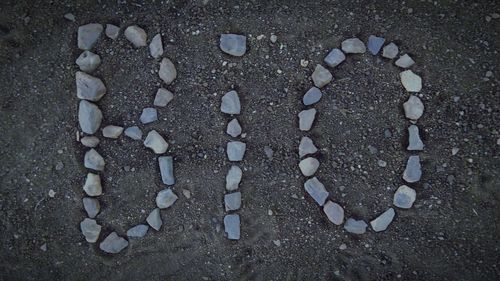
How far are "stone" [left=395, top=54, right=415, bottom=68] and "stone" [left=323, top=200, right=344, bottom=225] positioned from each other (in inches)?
18.5

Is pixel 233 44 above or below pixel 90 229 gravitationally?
above

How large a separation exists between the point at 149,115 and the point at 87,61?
251mm

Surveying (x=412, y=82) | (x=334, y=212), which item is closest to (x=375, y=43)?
(x=412, y=82)

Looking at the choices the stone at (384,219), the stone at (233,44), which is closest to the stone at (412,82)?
the stone at (384,219)

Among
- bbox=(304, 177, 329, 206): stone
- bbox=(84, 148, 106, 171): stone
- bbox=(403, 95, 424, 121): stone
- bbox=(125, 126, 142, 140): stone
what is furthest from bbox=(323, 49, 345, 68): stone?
bbox=(84, 148, 106, 171): stone

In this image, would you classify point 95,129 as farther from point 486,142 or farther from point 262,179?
point 486,142

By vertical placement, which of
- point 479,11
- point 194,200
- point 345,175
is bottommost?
point 194,200

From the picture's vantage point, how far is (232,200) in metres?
1.43

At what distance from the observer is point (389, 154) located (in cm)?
143

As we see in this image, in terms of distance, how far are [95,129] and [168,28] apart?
0.38 metres

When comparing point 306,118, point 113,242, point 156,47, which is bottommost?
point 113,242

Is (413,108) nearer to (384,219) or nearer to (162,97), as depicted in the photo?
(384,219)

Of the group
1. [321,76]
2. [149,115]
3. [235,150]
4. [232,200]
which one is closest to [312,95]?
[321,76]

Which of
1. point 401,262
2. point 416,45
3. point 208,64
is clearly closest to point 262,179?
point 208,64
